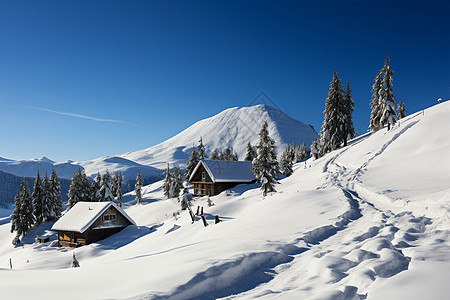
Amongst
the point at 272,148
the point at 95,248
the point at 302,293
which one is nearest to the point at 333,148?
the point at 272,148

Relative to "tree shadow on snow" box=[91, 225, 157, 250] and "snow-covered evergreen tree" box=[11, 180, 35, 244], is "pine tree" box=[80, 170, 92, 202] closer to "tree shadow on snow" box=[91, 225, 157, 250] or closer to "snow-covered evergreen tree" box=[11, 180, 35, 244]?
"snow-covered evergreen tree" box=[11, 180, 35, 244]

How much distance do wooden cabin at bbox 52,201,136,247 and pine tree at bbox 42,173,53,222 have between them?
22.1 metres

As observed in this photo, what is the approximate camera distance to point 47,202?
176 ft

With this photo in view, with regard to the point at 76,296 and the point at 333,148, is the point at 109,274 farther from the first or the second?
the point at 333,148

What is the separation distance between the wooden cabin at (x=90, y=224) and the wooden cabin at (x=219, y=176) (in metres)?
14.2

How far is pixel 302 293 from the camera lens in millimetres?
5336

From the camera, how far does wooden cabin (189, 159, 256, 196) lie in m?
44.9

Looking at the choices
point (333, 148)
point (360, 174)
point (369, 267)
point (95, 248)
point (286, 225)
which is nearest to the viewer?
point (369, 267)

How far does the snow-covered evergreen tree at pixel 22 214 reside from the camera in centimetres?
4919

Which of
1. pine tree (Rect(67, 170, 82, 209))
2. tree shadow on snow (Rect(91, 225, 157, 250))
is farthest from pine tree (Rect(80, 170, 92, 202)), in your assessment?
tree shadow on snow (Rect(91, 225, 157, 250))

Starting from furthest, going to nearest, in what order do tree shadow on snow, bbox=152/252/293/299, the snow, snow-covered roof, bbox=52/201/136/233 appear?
snow-covered roof, bbox=52/201/136/233
tree shadow on snow, bbox=152/252/293/299
the snow

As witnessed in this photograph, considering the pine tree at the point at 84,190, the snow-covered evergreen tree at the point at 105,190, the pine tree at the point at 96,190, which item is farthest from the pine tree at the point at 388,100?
the pine tree at the point at 84,190

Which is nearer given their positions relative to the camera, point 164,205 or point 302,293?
point 302,293

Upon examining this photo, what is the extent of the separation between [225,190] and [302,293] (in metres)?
39.2
